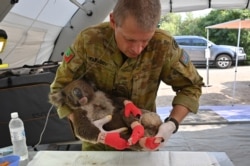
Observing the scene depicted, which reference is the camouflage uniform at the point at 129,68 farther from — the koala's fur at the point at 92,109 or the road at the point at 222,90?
the road at the point at 222,90

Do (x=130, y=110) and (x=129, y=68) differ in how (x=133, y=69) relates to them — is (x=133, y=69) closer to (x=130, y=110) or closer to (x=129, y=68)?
(x=129, y=68)

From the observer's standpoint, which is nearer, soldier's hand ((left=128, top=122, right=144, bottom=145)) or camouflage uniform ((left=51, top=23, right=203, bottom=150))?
soldier's hand ((left=128, top=122, right=144, bottom=145))

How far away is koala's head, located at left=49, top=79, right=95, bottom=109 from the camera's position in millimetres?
1025

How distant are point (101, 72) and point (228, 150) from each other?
2411 mm

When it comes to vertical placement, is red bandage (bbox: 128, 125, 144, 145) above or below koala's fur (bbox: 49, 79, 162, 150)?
below

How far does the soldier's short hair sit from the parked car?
272 inches

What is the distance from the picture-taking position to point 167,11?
12.2 feet

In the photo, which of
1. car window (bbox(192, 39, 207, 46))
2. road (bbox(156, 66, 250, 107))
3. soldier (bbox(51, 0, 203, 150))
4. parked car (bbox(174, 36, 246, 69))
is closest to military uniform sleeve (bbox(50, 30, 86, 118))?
soldier (bbox(51, 0, 203, 150))

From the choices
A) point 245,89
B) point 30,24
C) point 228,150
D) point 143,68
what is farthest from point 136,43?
point 245,89

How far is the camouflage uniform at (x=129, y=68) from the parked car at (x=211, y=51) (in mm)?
6703

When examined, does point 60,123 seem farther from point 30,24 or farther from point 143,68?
point 143,68

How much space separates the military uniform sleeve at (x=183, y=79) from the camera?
1.09m

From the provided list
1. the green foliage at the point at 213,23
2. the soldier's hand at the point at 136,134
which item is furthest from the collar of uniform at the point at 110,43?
the green foliage at the point at 213,23

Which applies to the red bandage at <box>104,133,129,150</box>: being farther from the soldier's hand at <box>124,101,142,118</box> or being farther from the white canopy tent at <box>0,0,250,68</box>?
the white canopy tent at <box>0,0,250,68</box>
